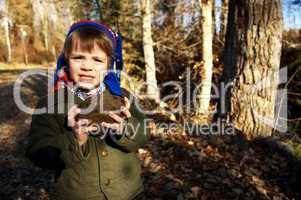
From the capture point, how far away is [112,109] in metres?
2.04

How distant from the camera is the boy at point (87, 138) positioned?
209 centimetres

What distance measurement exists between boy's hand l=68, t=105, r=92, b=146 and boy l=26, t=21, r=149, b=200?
0.06 meters

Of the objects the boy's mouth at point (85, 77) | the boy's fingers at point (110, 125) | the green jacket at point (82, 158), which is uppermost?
the boy's mouth at point (85, 77)

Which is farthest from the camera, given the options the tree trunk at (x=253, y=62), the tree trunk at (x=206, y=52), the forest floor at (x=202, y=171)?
the tree trunk at (x=206, y=52)

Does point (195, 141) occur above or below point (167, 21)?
below

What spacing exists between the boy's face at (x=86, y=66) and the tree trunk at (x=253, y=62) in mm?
3929

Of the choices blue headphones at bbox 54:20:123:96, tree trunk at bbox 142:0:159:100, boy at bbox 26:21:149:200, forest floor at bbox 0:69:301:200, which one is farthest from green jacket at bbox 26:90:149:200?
tree trunk at bbox 142:0:159:100

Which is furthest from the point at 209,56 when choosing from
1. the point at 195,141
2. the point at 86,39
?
the point at 86,39

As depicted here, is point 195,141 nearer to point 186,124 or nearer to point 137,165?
point 186,124

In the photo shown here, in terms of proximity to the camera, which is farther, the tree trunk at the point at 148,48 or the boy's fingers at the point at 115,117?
the tree trunk at the point at 148,48

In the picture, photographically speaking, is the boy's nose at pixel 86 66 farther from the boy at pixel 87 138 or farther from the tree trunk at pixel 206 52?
the tree trunk at pixel 206 52

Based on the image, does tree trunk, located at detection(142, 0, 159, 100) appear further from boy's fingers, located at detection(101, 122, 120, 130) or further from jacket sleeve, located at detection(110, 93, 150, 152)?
boy's fingers, located at detection(101, 122, 120, 130)

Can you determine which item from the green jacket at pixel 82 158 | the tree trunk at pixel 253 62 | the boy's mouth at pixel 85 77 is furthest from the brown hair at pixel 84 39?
the tree trunk at pixel 253 62

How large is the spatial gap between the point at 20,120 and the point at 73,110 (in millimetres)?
8491
